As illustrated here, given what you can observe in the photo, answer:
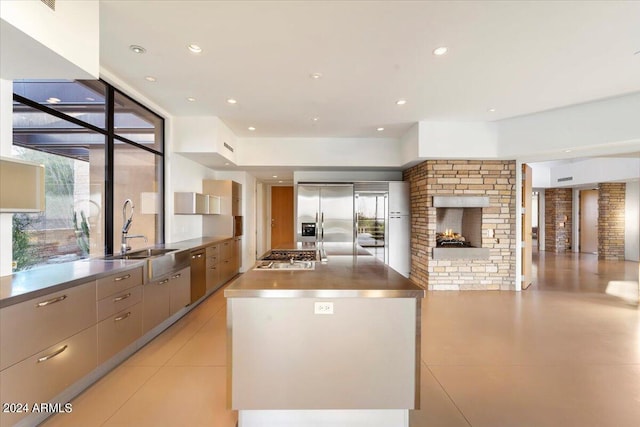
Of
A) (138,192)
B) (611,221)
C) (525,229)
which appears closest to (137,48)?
(138,192)

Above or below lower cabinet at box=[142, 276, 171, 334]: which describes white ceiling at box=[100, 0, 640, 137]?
above

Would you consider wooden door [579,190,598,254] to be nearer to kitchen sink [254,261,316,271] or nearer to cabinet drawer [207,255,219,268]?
kitchen sink [254,261,316,271]

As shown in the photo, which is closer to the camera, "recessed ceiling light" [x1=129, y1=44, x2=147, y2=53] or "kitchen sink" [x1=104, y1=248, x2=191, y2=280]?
"recessed ceiling light" [x1=129, y1=44, x2=147, y2=53]

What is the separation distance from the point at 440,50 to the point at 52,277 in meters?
3.62

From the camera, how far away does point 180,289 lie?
3.60m

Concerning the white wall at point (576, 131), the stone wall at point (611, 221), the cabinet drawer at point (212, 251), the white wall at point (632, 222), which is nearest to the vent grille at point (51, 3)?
the cabinet drawer at point (212, 251)

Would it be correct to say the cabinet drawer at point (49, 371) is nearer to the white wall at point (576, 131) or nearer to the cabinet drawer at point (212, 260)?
the cabinet drawer at point (212, 260)

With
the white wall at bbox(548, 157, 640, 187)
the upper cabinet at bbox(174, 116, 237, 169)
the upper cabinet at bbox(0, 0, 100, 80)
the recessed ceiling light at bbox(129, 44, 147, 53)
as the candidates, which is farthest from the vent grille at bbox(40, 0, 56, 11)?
the white wall at bbox(548, 157, 640, 187)

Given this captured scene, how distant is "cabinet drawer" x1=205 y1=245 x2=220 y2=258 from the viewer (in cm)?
446

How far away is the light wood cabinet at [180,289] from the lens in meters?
3.40

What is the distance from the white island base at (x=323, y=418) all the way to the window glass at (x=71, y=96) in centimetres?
295

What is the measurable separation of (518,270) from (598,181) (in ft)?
18.2

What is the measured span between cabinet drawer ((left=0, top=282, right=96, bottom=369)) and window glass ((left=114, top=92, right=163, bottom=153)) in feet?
7.32

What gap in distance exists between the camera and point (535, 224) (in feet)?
35.4
